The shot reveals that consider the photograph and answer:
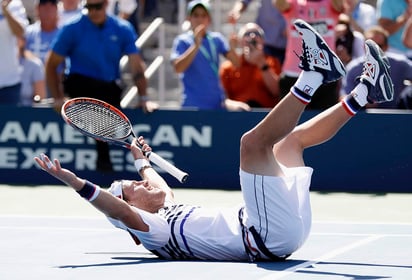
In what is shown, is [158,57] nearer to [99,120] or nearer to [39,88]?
[39,88]

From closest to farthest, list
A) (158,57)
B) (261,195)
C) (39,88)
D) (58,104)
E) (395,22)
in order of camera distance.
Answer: (261,195) < (58,104) < (395,22) < (39,88) < (158,57)

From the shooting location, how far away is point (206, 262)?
23.0ft

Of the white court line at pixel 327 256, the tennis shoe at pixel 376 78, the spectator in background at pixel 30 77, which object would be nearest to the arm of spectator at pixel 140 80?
the spectator in background at pixel 30 77

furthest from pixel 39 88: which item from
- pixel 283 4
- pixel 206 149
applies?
pixel 283 4

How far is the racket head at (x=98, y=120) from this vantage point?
7902 mm

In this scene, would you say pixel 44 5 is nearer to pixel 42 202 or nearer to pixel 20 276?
pixel 42 202

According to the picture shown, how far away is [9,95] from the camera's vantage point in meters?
12.5

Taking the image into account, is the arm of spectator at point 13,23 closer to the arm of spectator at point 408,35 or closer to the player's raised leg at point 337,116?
the arm of spectator at point 408,35

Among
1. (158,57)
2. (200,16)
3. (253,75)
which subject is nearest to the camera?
(200,16)

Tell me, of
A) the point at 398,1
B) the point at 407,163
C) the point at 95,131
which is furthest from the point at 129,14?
the point at 95,131

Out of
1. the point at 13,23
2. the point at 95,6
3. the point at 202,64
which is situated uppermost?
the point at 95,6

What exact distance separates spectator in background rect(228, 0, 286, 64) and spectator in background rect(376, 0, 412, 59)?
3.79 feet

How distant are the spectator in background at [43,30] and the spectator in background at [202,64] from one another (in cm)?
184

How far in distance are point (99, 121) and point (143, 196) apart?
1.01 metres
